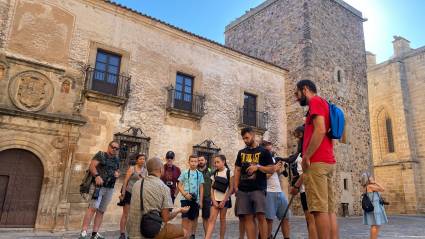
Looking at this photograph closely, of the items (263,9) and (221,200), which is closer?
(221,200)

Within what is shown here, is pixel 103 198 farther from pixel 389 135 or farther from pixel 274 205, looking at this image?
pixel 389 135

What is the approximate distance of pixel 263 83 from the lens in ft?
46.3

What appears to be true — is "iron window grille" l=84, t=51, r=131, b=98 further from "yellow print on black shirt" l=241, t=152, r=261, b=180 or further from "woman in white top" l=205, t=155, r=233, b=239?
"yellow print on black shirt" l=241, t=152, r=261, b=180

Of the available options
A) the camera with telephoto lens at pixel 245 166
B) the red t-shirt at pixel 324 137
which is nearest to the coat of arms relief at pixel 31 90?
the camera with telephoto lens at pixel 245 166

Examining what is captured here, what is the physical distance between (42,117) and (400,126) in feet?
66.4

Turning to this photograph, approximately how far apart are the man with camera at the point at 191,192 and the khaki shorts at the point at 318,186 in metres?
2.51

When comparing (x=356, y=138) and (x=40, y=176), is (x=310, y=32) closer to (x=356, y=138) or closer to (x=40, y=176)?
(x=356, y=138)

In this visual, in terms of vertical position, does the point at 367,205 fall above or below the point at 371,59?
below

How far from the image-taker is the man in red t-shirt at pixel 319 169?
2994mm

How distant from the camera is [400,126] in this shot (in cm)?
1962

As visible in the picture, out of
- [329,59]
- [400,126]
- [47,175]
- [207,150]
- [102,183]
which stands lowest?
[102,183]

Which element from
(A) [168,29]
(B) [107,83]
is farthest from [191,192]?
(A) [168,29]

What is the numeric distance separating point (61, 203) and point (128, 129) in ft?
9.45

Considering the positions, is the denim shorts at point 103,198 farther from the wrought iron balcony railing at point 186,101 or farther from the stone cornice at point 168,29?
the stone cornice at point 168,29
